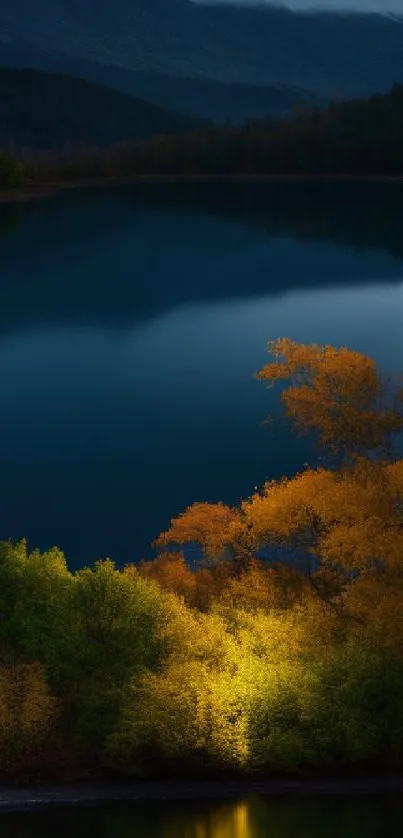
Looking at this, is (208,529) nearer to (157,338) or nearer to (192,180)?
(157,338)

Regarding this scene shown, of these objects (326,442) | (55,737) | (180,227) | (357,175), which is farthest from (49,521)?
(357,175)

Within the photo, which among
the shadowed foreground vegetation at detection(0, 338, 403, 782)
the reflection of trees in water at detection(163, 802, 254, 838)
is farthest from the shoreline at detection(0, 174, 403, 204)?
the reflection of trees in water at detection(163, 802, 254, 838)

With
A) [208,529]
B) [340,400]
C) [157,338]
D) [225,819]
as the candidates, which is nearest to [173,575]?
[208,529]

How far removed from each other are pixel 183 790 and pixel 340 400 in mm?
9196

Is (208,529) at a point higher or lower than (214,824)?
higher

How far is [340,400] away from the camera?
75.3ft

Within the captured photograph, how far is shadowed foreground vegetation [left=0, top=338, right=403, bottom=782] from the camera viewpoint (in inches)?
705

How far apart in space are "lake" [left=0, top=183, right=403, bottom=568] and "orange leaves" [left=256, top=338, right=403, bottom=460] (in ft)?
30.5

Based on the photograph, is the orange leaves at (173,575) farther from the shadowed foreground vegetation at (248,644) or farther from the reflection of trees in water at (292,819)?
the reflection of trees in water at (292,819)

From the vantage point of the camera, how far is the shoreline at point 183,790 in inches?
695

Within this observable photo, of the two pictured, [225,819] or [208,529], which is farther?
[208,529]

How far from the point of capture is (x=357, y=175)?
15075 cm

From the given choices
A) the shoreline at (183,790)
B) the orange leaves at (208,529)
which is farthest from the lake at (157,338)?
the shoreline at (183,790)

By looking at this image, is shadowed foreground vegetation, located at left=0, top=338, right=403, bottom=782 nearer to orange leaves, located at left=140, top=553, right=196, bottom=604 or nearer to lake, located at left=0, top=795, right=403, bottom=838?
orange leaves, located at left=140, top=553, right=196, bottom=604
